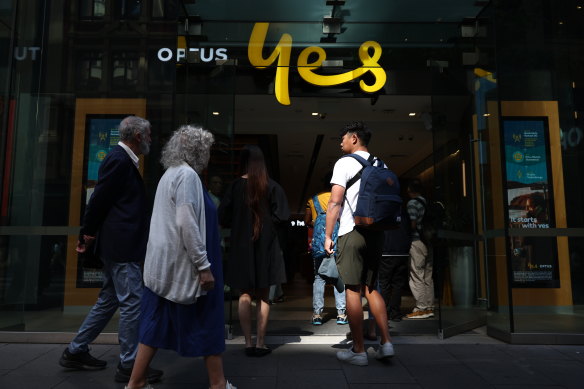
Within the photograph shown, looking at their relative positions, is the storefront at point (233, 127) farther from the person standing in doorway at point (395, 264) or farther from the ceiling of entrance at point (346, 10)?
the person standing in doorway at point (395, 264)

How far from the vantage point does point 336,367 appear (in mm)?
3514

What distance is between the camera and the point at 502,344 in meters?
4.37

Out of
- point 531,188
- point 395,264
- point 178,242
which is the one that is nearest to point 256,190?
point 178,242

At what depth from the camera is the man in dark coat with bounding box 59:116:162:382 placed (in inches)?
124

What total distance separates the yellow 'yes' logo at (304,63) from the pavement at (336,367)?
378cm

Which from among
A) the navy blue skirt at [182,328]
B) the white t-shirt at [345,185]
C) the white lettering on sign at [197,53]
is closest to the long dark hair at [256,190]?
the white t-shirt at [345,185]

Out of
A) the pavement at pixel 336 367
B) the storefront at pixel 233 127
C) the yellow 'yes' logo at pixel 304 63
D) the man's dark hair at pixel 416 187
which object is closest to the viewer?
the pavement at pixel 336 367

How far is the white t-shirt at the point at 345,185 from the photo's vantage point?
3.61m

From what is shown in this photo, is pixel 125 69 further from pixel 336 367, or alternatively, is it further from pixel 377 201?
pixel 336 367

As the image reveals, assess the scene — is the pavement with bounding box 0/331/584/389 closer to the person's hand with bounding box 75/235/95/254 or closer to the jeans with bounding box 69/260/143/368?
the jeans with bounding box 69/260/143/368

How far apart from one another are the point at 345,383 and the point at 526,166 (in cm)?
406

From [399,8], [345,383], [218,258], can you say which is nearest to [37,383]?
[218,258]

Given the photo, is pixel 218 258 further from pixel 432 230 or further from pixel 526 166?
pixel 526 166

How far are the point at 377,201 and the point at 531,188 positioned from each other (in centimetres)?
343
